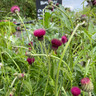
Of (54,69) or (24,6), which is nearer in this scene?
(54,69)

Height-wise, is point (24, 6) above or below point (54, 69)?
above

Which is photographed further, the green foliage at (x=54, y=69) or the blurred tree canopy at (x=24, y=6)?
the blurred tree canopy at (x=24, y=6)

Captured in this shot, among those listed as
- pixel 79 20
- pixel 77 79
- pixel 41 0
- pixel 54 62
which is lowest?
pixel 77 79

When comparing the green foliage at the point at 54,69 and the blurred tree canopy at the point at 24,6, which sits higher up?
the blurred tree canopy at the point at 24,6

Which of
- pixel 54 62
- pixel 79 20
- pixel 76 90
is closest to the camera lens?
pixel 76 90

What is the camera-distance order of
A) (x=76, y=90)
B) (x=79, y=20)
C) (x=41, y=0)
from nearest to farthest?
(x=76, y=90) < (x=79, y=20) < (x=41, y=0)

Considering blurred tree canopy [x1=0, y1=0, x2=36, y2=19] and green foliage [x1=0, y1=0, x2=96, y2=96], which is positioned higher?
blurred tree canopy [x1=0, y1=0, x2=36, y2=19]

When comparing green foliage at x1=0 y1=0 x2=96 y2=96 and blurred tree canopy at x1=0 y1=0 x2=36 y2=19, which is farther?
blurred tree canopy at x1=0 y1=0 x2=36 y2=19

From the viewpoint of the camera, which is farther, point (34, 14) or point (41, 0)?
point (34, 14)

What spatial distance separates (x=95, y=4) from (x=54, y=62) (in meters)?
0.33

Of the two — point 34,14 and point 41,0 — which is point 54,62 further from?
point 34,14

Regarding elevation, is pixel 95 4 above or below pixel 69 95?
above

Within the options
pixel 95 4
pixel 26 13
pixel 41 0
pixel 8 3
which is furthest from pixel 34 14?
pixel 95 4

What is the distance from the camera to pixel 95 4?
0.68 metres
